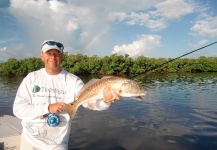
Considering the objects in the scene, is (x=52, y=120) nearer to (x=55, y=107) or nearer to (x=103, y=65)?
(x=55, y=107)

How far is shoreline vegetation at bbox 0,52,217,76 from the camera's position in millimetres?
105812

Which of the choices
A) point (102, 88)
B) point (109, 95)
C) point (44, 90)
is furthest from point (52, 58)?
point (109, 95)

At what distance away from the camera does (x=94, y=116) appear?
Result: 23.1m

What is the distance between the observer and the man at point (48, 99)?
445 centimetres

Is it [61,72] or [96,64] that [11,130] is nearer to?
[61,72]

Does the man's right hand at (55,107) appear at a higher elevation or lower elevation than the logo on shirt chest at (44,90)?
lower

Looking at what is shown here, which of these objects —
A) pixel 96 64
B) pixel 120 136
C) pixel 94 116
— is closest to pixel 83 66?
pixel 96 64

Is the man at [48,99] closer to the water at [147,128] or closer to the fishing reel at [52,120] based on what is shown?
the fishing reel at [52,120]

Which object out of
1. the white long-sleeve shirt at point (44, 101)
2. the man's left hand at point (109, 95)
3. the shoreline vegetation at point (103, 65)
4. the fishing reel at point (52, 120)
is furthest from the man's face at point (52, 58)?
the shoreline vegetation at point (103, 65)

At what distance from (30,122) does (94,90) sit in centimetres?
133

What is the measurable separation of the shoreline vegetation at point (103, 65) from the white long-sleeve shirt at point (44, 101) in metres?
94.9

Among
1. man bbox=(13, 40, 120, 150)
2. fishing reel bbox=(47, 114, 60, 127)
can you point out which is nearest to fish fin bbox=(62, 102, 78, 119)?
man bbox=(13, 40, 120, 150)

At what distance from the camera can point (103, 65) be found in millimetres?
111062

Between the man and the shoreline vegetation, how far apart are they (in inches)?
3737
